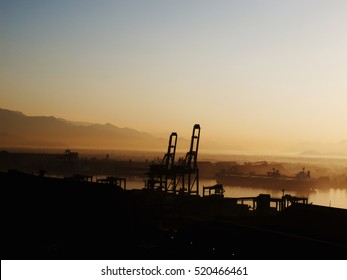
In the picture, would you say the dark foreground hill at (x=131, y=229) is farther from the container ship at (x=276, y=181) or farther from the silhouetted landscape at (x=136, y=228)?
the container ship at (x=276, y=181)

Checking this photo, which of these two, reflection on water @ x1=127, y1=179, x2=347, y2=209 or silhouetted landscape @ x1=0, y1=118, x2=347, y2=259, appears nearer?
silhouetted landscape @ x1=0, y1=118, x2=347, y2=259

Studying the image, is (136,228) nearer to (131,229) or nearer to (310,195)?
(131,229)

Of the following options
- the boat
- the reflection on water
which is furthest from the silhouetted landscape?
the boat

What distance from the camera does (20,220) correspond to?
2492 centimetres

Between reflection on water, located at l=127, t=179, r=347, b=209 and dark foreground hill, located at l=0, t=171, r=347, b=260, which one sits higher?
dark foreground hill, located at l=0, t=171, r=347, b=260

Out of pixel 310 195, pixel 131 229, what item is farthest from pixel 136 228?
pixel 310 195

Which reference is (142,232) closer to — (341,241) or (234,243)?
(234,243)

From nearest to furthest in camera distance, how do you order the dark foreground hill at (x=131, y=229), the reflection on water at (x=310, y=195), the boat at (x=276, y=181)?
the dark foreground hill at (x=131, y=229) < the reflection on water at (x=310, y=195) < the boat at (x=276, y=181)

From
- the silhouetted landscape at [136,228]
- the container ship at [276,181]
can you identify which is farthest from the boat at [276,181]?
the silhouetted landscape at [136,228]

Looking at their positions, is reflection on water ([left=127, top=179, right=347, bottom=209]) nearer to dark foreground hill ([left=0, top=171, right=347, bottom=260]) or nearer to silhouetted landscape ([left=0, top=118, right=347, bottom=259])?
silhouetted landscape ([left=0, top=118, right=347, bottom=259])

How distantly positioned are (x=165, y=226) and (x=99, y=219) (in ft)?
14.2

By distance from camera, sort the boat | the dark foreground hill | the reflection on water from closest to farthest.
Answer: the dark foreground hill, the reflection on water, the boat

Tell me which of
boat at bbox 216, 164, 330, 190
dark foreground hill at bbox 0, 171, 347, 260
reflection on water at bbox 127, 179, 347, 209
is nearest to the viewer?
dark foreground hill at bbox 0, 171, 347, 260
